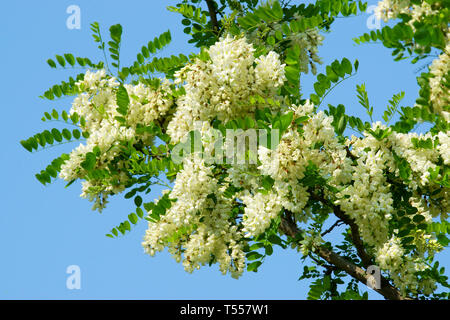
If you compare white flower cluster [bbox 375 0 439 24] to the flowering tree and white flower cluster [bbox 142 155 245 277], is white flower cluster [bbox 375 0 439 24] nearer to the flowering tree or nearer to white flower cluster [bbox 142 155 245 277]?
the flowering tree

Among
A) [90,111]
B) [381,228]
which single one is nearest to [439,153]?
[381,228]

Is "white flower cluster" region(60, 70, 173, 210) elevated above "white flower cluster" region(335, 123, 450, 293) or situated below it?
above

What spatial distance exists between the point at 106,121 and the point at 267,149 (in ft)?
5.54

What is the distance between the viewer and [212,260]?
5.22m

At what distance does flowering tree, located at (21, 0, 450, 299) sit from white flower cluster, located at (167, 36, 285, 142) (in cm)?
1

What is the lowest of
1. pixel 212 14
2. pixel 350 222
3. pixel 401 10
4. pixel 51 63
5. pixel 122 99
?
pixel 350 222

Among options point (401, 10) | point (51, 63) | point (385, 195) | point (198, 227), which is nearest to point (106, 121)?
point (51, 63)

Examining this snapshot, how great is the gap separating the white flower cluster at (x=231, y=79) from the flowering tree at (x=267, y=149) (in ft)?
0.03

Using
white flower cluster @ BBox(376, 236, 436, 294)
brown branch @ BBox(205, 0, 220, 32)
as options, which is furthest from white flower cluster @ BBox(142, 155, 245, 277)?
brown branch @ BBox(205, 0, 220, 32)

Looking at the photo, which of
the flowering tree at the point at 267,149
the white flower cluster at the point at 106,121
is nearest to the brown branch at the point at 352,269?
the flowering tree at the point at 267,149

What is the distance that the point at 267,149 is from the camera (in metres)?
4.22

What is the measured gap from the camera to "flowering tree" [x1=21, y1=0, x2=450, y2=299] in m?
4.29

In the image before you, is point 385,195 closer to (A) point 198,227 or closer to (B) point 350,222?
(B) point 350,222

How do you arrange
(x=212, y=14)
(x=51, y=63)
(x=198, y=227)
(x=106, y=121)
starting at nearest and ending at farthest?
(x=198, y=227) < (x=106, y=121) < (x=51, y=63) < (x=212, y=14)
